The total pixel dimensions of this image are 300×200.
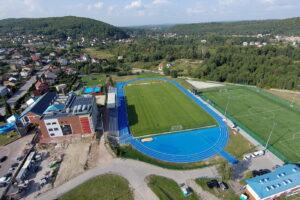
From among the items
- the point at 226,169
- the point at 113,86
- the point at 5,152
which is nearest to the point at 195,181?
the point at 226,169

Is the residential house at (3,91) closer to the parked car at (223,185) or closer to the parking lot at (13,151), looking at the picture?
the parking lot at (13,151)

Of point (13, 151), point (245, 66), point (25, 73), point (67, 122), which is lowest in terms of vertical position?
point (13, 151)

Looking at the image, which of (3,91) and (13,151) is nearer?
(13,151)

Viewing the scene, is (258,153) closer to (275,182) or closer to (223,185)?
(275,182)

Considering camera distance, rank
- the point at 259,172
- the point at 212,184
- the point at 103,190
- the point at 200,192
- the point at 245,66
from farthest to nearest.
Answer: the point at 245,66, the point at 259,172, the point at 212,184, the point at 103,190, the point at 200,192

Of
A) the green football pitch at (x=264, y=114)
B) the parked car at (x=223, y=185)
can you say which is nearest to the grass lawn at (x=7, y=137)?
the parked car at (x=223, y=185)

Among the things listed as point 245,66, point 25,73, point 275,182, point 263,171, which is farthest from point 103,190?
point 25,73

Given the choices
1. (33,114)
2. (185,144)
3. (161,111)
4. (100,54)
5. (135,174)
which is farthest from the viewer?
(100,54)

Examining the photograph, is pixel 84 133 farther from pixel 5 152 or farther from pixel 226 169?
pixel 226 169
